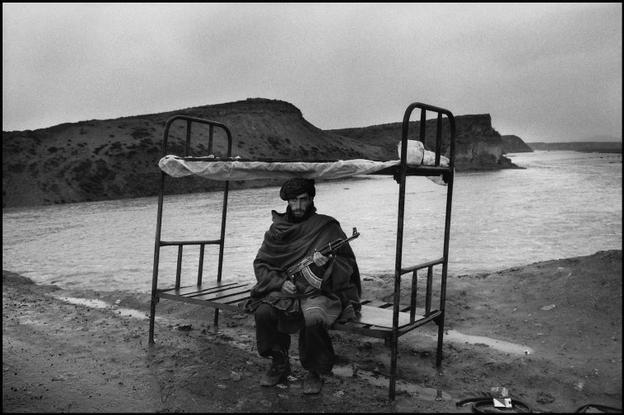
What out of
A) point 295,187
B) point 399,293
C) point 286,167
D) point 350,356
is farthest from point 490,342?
point 286,167

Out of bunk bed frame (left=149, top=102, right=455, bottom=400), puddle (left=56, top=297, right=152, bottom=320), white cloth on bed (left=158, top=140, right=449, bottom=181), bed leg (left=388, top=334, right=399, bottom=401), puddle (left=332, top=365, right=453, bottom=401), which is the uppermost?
white cloth on bed (left=158, top=140, right=449, bottom=181)

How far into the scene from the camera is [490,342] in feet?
19.5

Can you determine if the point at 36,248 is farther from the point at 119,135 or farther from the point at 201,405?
the point at 119,135

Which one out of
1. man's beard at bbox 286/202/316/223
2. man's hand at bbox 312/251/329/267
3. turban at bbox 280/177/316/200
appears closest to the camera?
man's hand at bbox 312/251/329/267

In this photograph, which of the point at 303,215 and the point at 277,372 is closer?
the point at 277,372

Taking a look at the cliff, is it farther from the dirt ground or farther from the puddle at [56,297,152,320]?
the dirt ground

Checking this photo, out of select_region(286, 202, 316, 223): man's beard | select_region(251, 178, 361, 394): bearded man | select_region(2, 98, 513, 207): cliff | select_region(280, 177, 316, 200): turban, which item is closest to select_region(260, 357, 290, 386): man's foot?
select_region(251, 178, 361, 394): bearded man

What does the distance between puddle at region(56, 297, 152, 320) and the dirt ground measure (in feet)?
0.10

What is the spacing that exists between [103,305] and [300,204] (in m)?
4.24

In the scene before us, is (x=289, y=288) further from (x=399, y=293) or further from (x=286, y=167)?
(x=286, y=167)

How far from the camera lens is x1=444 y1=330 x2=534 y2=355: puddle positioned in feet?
18.6

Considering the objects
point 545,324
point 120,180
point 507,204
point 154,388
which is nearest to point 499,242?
point 545,324

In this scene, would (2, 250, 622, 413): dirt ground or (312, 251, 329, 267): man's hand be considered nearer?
(2, 250, 622, 413): dirt ground

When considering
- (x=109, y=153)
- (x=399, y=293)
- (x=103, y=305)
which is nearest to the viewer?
(x=399, y=293)
